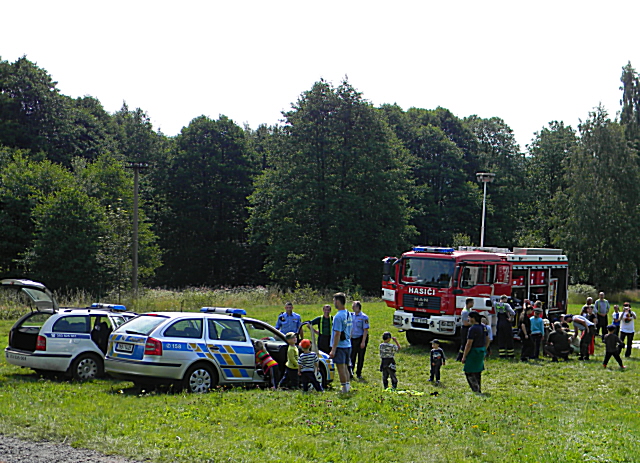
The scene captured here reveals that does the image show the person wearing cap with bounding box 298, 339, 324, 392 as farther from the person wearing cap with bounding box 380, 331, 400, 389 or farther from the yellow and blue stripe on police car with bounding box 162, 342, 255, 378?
the person wearing cap with bounding box 380, 331, 400, 389

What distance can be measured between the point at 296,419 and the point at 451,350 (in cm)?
1140

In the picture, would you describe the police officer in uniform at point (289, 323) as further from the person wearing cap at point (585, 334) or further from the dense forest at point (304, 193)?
the dense forest at point (304, 193)

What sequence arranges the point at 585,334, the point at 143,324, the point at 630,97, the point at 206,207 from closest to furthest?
the point at 143,324, the point at 585,334, the point at 630,97, the point at 206,207

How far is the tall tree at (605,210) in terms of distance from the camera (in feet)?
162

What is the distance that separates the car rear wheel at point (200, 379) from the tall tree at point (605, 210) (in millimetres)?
44582

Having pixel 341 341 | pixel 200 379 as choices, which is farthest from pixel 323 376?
pixel 200 379

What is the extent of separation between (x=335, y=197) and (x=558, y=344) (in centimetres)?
3042

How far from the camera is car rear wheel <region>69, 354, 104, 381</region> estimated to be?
12.2 metres

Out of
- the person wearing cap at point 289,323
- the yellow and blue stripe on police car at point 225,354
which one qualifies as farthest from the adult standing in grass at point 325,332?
the yellow and blue stripe on police car at point 225,354

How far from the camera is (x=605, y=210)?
4956cm

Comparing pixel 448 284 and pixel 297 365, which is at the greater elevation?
pixel 448 284

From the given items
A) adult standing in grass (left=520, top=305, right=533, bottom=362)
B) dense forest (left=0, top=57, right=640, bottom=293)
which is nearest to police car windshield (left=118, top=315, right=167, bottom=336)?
adult standing in grass (left=520, top=305, right=533, bottom=362)

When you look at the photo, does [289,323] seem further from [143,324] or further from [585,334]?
[585,334]

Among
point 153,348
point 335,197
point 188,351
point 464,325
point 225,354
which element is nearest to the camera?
point 153,348
